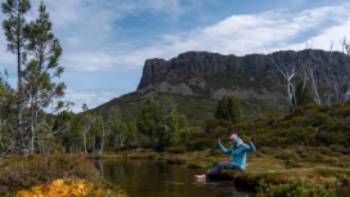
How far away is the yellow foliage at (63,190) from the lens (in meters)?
14.5

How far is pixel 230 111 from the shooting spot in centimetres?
9300

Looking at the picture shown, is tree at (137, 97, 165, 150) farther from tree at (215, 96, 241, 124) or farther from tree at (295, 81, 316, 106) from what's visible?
tree at (295, 81, 316, 106)

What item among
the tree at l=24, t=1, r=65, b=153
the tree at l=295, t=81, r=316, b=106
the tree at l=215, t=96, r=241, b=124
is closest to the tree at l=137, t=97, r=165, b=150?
the tree at l=215, t=96, r=241, b=124

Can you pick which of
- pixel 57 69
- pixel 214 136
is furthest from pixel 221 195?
pixel 214 136

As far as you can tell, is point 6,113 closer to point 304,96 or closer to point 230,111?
point 230,111

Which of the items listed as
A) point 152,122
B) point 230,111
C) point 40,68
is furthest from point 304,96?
point 40,68

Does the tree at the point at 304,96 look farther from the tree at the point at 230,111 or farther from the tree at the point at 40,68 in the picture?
the tree at the point at 40,68

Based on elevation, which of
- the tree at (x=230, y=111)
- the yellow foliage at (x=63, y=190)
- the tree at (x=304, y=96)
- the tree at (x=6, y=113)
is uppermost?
the tree at (x=304, y=96)

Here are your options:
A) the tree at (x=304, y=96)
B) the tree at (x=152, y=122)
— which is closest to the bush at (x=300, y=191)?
the tree at (x=152, y=122)

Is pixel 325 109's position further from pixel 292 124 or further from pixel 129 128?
pixel 129 128

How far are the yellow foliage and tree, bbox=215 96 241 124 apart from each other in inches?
3076

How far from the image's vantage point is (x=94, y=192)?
14.7 metres

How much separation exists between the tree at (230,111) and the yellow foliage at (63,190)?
7814cm

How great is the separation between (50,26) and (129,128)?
8067 cm
